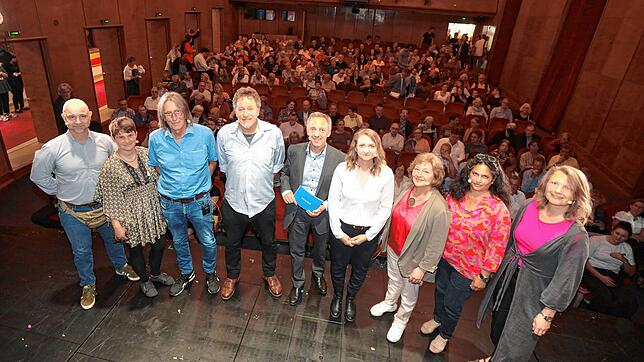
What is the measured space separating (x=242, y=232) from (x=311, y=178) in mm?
778

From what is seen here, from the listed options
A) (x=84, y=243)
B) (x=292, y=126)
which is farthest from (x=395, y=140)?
(x=84, y=243)

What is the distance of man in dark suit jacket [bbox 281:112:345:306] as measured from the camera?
255cm

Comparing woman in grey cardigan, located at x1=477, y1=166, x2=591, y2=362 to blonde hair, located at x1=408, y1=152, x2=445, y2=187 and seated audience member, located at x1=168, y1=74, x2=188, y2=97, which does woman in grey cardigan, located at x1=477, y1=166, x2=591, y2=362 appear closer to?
blonde hair, located at x1=408, y1=152, x2=445, y2=187

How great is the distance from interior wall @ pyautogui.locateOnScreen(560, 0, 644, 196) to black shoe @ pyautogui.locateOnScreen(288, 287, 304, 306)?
5.78 meters

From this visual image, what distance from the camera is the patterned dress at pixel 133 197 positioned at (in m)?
2.55

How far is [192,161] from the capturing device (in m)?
2.69

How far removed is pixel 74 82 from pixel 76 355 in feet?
21.9

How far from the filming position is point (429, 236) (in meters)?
2.40

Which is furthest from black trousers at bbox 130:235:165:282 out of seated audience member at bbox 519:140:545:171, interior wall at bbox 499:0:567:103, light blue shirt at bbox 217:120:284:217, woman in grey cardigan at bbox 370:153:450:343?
interior wall at bbox 499:0:567:103

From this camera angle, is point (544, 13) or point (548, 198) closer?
point (548, 198)

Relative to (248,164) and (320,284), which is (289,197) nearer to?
(248,164)

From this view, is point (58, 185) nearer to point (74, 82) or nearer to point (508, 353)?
point (508, 353)

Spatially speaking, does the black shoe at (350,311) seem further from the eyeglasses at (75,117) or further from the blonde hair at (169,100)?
the eyeglasses at (75,117)

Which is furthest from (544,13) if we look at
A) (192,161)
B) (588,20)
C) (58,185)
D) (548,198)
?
(58,185)
